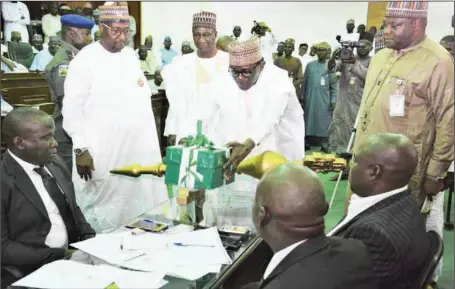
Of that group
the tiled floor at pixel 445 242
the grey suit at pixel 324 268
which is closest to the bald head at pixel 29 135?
the tiled floor at pixel 445 242

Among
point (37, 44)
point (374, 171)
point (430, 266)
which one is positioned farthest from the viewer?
point (37, 44)

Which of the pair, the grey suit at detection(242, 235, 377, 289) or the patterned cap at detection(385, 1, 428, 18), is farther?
the patterned cap at detection(385, 1, 428, 18)

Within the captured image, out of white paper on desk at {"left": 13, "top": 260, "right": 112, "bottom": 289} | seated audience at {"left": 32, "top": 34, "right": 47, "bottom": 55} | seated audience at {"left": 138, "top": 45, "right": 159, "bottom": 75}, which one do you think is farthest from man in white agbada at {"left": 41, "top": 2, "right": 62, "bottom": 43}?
white paper on desk at {"left": 13, "top": 260, "right": 112, "bottom": 289}

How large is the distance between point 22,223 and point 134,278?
0.73 metres

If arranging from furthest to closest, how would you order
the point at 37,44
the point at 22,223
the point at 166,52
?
1. the point at 166,52
2. the point at 37,44
3. the point at 22,223

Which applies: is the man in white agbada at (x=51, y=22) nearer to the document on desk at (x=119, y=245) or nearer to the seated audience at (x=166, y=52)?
the seated audience at (x=166, y=52)

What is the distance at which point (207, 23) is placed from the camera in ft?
11.2

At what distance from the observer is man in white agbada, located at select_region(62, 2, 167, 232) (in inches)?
115

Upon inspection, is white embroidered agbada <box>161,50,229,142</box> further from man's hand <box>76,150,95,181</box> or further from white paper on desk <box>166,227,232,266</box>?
white paper on desk <box>166,227,232,266</box>

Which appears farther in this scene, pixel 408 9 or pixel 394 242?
pixel 408 9

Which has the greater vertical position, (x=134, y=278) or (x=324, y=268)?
(x=324, y=268)

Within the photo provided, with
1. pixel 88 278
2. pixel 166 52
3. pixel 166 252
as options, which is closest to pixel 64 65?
pixel 166 252

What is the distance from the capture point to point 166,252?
5.47 ft

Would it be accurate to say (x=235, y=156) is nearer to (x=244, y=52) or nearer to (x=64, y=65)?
(x=244, y=52)
